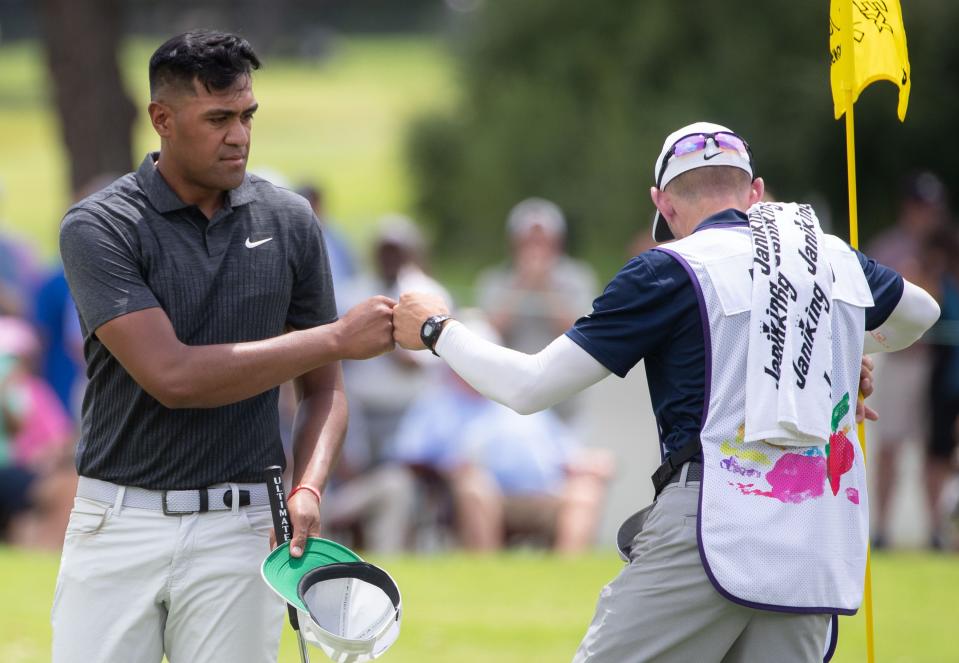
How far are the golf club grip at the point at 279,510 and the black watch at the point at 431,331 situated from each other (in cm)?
59

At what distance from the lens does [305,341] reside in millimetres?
4012

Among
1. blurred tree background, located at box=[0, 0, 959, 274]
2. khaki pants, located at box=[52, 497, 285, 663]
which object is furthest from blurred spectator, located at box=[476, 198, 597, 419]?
blurred tree background, located at box=[0, 0, 959, 274]

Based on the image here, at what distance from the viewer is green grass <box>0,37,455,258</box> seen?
1375 inches

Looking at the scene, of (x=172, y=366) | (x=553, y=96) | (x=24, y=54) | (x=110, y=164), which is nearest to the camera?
(x=172, y=366)

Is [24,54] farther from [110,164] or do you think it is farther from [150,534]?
[150,534]

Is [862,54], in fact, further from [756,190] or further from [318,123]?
[318,123]

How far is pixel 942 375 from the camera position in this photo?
10336 millimetres

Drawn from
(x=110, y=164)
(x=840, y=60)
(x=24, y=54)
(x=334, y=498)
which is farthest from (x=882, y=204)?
(x=24, y=54)

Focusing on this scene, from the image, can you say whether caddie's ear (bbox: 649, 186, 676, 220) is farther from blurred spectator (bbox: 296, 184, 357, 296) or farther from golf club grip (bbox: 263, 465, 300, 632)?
blurred spectator (bbox: 296, 184, 357, 296)

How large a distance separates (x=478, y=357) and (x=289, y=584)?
82 centimetres

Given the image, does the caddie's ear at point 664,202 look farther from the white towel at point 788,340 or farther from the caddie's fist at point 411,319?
the caddie's fist at point 411,319

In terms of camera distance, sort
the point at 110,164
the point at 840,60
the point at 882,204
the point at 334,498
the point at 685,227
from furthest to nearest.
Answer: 1. the point at 882,204
2. the point at 110,164
3. the point at 334,498
4. the point at 840,60
5. the point at 685,227

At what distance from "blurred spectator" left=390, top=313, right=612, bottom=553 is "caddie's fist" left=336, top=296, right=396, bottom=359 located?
5.22 m

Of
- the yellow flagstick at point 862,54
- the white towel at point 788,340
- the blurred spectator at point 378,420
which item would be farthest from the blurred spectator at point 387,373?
the white towel at point 788,340
